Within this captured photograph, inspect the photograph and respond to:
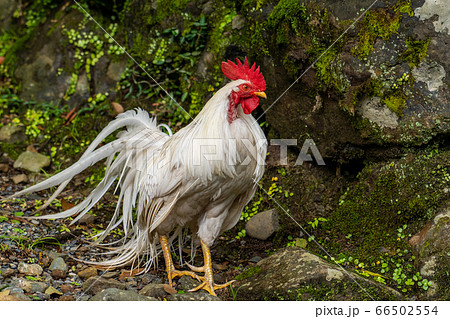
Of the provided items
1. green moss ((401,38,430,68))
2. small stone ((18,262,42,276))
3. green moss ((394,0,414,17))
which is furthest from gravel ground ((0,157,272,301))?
green moss ((394,0,414,17))

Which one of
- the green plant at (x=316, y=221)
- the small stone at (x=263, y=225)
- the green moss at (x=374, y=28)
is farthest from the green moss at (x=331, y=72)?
the small stone at (x=263, y=225)

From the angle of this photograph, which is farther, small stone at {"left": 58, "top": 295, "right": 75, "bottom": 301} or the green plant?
the green plant

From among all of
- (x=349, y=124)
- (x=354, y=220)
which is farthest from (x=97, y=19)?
(x=354, y=220)

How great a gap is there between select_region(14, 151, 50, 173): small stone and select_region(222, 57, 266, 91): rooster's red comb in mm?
3715

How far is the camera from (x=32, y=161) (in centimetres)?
723

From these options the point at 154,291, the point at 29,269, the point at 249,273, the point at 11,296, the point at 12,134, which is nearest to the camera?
the point at 11,296

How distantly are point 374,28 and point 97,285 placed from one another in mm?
3827

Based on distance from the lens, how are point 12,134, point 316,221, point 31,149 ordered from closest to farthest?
point 316,221
point 31,149
point 12,134

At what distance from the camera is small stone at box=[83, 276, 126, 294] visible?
4.64 meters

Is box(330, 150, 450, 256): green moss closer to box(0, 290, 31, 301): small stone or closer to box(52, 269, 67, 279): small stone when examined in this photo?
box(52, 269, 67, 279): small stone

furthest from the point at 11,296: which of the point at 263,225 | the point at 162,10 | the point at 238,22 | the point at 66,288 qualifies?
the point at 162,10

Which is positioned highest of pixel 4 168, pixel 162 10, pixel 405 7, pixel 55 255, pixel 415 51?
pixel 162 10

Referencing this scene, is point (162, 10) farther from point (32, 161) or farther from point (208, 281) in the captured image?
point (208, 281)

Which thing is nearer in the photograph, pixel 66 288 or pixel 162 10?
pixel 66 288
